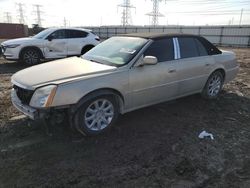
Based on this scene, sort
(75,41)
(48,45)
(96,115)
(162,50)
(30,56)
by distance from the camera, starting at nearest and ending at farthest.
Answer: (96,115) < (162,50) < (30,56) < (48,45) < (75,41)

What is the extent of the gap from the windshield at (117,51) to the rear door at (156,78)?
8.7 inches

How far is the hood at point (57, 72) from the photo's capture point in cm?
392

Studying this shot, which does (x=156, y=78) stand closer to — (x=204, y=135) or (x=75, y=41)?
(x=204, y=135)

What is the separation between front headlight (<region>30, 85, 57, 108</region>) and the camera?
368 centimetres

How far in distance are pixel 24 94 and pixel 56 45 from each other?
7582 millimetres

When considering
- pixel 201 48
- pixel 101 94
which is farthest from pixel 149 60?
pixel 201 48

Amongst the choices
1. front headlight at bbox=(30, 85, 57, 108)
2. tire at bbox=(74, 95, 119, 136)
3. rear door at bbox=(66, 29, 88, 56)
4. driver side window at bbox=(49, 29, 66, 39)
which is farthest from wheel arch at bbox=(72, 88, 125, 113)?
rear door at bbox=(66, 29, 88, 56)

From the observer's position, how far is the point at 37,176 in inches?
126

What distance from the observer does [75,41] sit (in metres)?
11.8

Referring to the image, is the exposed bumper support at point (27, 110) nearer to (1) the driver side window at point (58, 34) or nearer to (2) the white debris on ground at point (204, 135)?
(2) the white debris on ground at point (204, 135)

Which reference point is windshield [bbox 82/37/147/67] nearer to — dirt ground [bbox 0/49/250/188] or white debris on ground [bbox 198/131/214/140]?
dirt ground [bbox 0/49/250/188]

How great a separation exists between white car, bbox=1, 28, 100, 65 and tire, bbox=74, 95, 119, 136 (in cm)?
750

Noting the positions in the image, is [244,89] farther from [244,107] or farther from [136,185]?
[136,185]

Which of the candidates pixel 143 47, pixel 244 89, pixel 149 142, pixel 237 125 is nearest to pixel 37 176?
pixel 149 142
